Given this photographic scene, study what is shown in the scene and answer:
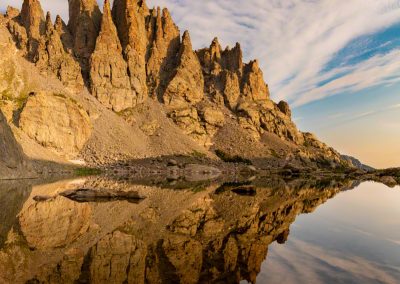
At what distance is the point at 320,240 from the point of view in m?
22.0

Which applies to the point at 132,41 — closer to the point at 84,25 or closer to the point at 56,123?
the point at 84,25

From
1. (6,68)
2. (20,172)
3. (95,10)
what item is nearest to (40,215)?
(20,172)

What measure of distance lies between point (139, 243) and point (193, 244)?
306cm

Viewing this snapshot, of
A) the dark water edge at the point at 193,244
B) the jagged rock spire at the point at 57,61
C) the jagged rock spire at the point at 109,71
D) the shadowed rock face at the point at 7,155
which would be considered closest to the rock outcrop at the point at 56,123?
the jagged rock spire at the point at 57,61

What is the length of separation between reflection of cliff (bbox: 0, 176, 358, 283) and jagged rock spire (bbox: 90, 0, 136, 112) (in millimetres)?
143001

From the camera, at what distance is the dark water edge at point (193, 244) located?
46.5ft

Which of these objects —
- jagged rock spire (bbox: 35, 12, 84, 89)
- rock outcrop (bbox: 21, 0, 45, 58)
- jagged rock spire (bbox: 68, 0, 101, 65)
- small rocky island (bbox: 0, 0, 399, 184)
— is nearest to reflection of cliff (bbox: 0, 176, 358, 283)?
small rocky island (bbox: 0, 0, 399, 184)

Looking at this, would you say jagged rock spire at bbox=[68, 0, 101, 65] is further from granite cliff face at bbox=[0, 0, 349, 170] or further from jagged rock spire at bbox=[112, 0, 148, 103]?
jagged rock spire at bbox=[112, 0, 148, 103]

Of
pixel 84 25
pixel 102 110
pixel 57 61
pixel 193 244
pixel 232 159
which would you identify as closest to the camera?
pixel 193 244

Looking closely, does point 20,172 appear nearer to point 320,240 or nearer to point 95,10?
point 320,240

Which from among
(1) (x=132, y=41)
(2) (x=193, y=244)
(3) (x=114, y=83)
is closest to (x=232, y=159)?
(3) (x=114, y=83)

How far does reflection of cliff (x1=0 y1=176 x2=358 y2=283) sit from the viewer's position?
14008 mm

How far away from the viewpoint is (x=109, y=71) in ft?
573

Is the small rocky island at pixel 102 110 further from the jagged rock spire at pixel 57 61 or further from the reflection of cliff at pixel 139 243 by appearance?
the reflection of cliff at pixel 139 243
